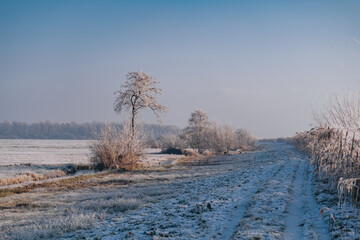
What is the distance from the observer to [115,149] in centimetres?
2442

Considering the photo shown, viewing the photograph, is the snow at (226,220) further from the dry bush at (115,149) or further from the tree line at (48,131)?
the tree line at (48,131)

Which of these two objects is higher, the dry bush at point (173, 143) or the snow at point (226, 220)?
the dry bush at point (173, 143)

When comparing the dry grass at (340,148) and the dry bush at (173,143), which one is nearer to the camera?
the dry grass at (340,148)

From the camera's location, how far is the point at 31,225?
863 cm

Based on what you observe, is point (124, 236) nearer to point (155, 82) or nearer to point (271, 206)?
point (271, 206)

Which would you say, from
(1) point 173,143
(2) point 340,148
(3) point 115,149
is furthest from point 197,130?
(2) point 340,148

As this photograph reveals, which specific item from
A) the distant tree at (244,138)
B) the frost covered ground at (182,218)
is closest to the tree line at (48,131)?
the distant tree at (244,138)

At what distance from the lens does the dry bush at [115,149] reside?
2412 cm

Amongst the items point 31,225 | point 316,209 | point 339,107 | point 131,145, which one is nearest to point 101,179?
point 131,145

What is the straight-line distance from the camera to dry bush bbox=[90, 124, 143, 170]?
2412 centimetres

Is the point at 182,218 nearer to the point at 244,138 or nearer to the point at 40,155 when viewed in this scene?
the point at 40,155

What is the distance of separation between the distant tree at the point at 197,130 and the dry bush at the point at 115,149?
27.8 m

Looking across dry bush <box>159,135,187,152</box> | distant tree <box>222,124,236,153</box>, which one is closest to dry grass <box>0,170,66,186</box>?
dry bush <box>159,135,187,152</box>

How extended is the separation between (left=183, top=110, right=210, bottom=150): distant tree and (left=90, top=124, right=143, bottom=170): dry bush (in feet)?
91.3
